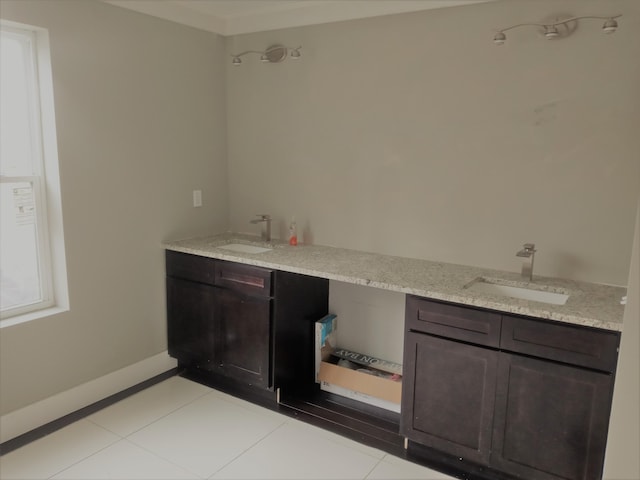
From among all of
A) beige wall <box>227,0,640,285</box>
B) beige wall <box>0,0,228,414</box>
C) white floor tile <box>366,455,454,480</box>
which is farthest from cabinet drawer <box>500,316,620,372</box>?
beige wall <box>0,0,228,414</box>

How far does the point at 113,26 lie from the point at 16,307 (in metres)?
1.65

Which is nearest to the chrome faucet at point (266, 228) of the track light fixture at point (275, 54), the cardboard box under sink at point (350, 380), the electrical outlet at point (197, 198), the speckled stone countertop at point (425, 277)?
the speckled stone countertop at point (425, 277)

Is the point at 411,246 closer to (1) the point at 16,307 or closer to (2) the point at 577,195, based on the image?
(2) the point at 577,195

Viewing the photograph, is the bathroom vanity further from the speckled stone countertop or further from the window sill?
the window sill

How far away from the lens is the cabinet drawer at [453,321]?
219 cm

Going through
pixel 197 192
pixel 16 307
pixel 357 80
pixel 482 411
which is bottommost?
pixel 482 411

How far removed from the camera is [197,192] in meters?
3.49

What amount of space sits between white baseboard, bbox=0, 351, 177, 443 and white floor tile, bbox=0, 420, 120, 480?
0.37 ft

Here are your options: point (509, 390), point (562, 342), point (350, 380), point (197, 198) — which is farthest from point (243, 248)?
point (562, 342)

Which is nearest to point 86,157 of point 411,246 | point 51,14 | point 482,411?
point 51,14

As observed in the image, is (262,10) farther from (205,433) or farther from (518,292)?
(205,433)

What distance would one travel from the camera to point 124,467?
241 cm

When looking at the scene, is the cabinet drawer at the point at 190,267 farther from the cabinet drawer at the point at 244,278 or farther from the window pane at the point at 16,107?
the window pane at the point at 16,107

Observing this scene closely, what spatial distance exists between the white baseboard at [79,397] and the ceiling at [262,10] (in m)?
2.19
